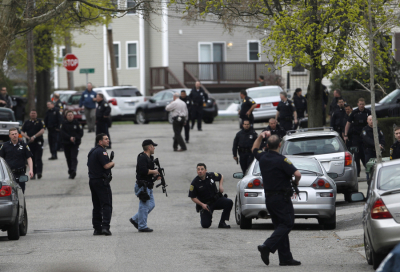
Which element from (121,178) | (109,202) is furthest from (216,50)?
(109,202)

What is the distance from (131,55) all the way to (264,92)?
18.7m

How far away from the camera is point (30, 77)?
1091 inches

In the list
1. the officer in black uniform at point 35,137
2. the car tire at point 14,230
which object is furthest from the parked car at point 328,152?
the officer in black uniform at point 35,137

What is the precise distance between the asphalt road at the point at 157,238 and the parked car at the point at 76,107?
11370mm

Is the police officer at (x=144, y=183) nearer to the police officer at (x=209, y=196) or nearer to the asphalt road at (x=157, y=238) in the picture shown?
the asphalt road at (x=157, y=238)

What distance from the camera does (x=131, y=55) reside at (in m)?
47.6

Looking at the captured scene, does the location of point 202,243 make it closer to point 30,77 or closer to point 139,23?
point 30,77

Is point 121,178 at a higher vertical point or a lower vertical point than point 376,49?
lower

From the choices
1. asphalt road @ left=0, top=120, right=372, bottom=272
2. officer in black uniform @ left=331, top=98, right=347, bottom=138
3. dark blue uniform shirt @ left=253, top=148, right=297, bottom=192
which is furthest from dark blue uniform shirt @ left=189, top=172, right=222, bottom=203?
officer in black uniform @ left=331, top=98, right=347, bottom=138

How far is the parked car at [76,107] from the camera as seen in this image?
108 ft

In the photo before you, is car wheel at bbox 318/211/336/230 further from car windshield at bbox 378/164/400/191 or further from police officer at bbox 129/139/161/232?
car windshield at bbox 378/164/400/191

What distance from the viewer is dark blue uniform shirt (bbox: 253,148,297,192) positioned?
9.03m

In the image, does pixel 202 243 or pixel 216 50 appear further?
pixel 216 50

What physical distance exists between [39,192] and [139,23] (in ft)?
96.0
